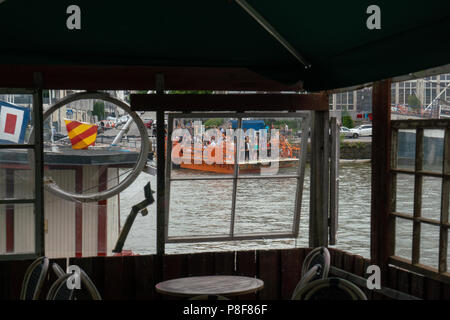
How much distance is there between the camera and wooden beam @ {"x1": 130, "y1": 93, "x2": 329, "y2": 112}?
5363 mm

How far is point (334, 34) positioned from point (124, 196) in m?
16.8

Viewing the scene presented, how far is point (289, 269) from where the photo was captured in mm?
5867

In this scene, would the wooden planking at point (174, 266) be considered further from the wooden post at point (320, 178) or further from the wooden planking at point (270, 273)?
the wooden post at point (320, 178)

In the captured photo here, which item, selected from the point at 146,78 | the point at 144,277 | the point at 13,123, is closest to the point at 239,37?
the point at 146,78

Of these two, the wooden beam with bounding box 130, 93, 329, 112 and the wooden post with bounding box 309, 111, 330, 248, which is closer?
the wooden beam with bounding box 130, 93, 329, 112

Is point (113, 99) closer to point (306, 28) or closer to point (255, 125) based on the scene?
point (255, 125)

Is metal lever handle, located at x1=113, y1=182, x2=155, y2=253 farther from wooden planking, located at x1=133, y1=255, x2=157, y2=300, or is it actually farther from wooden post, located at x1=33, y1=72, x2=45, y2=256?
wooden post, located at x1=33, y1=72, x2=45, y2=256

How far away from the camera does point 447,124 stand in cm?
402

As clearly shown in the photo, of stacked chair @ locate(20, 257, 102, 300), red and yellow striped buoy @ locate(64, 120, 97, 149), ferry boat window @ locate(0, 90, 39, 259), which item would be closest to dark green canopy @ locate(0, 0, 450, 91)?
ferry boat window @ locate(0, 90, 39, 259)

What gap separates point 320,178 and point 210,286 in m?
1.79

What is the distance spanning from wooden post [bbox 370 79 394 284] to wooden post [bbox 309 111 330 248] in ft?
3.66

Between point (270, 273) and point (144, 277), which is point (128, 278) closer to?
point (144, 277)

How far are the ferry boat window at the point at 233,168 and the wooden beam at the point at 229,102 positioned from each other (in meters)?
0.31
